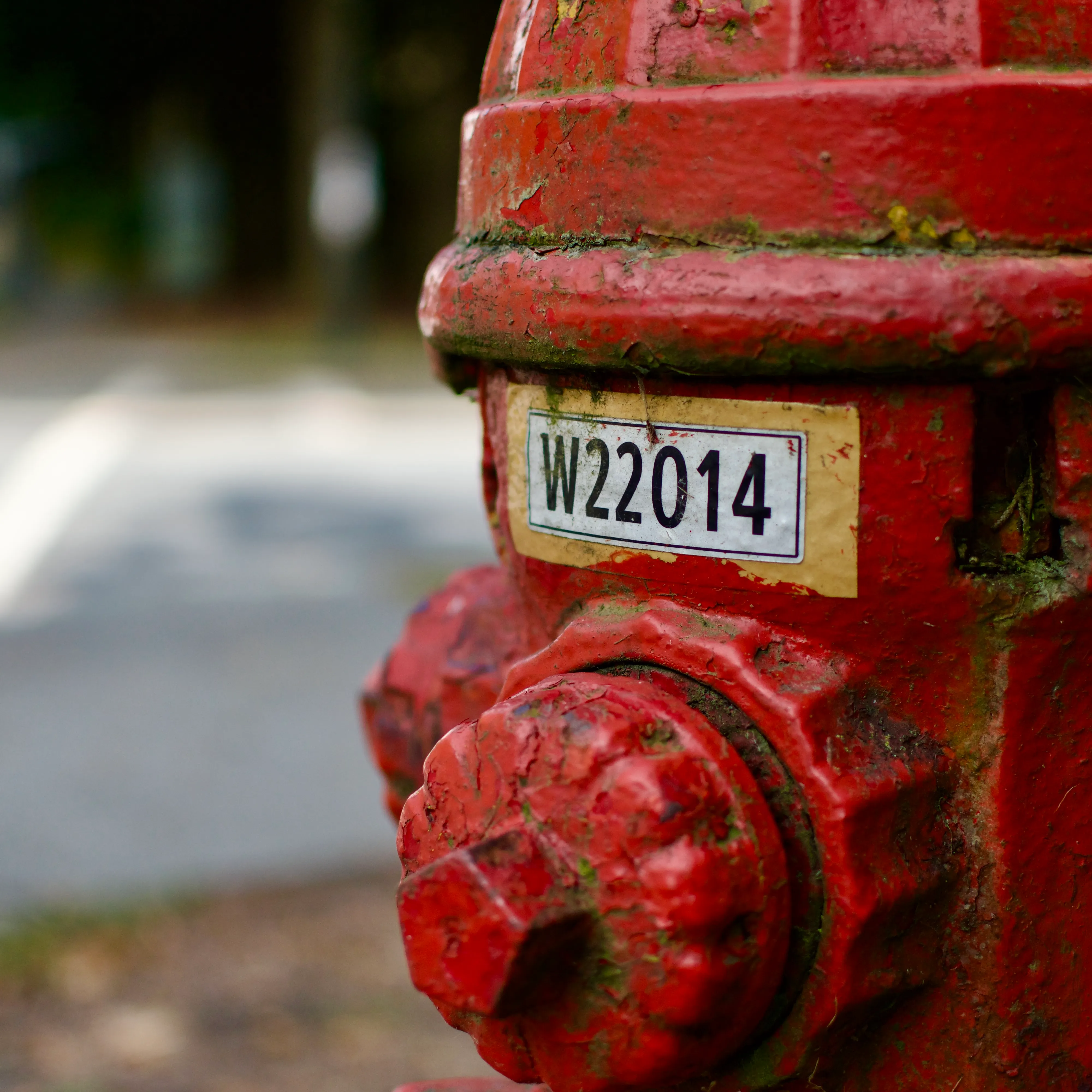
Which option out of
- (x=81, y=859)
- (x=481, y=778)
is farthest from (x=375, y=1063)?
(x=481, y=778)

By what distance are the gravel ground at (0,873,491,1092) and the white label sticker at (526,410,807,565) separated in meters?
1.31

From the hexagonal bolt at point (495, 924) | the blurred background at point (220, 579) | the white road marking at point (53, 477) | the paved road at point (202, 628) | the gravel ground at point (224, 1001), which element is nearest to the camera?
the hexagonal bolt at point (495, 924)

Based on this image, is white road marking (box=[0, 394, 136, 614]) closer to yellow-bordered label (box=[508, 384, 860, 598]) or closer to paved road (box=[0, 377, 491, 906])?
paved road (box=[0, 377, 491, 906])

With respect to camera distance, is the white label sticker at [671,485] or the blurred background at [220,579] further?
the blurred background at [220,579]

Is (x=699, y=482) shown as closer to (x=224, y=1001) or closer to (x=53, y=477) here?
(x=224, y=1001)

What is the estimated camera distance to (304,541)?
4598 mm

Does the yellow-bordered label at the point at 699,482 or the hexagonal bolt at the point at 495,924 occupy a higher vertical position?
the yellow-bordered label at the point at 699,482

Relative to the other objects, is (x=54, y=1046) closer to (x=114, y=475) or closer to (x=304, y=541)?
(x=304, y=541)

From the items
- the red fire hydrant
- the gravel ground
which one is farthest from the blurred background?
the red fire hydrant

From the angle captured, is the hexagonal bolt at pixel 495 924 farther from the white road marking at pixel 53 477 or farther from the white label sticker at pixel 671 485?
the white road marking at pixel 53 477

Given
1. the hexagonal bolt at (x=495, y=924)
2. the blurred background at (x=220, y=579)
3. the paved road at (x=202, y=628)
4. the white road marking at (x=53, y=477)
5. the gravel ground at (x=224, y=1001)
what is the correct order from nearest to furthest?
the hexagonal bolt at (x=495, y=924) → the gravel ground at (x=224, y=1001) → the blurred background at (x=220, y=579) → the paved road at (x=202, y=628) → the white road marking at (x=53, y=477)

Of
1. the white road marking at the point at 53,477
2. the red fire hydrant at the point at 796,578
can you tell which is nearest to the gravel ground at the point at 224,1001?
the red fire hydrant at the point at 796,578

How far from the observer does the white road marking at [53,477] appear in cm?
449

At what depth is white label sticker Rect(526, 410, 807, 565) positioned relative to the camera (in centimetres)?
80
